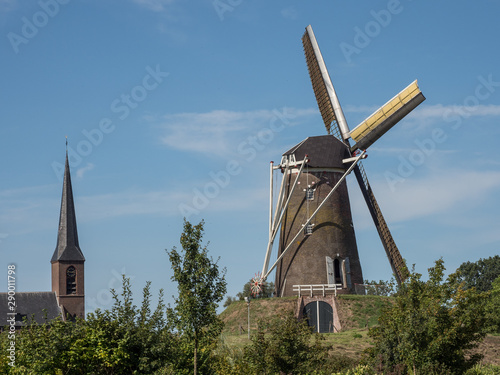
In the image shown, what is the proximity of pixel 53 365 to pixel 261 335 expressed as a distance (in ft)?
26.7

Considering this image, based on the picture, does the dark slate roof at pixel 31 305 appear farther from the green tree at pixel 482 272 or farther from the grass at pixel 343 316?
the green tree at pixel 482 272

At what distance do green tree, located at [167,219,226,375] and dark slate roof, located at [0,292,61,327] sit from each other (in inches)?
2342

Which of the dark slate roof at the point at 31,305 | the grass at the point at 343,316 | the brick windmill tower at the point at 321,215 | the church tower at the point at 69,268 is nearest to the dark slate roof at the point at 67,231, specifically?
the church tower at the point at 69,268

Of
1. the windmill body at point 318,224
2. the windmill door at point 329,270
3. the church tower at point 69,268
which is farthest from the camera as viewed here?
the church tower at point 69,268

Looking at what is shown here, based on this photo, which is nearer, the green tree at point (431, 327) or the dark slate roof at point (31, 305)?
the green tree at point (431, 327)

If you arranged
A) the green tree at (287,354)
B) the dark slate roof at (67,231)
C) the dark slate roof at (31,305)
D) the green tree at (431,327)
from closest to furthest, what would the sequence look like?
the green tree at (431,327) → the green tree at (287,354) → the dark slate roof at (31,305) → the dark slate roof at (67,231)

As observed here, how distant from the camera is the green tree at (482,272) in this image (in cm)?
9606

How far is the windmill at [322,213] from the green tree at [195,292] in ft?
72.1

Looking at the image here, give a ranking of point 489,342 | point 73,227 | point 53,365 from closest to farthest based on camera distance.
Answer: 1. point 53,365
2. point 489,342
3. point 73,227

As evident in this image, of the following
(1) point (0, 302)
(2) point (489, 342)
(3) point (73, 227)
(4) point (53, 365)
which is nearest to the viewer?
(4) point (53, 365)

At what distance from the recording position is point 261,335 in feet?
96.7

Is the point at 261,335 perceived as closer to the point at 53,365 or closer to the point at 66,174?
the point at 53,365

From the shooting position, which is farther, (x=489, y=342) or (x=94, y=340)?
(x=489, y=342)

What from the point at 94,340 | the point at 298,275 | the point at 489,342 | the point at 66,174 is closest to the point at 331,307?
the point at 298,275
